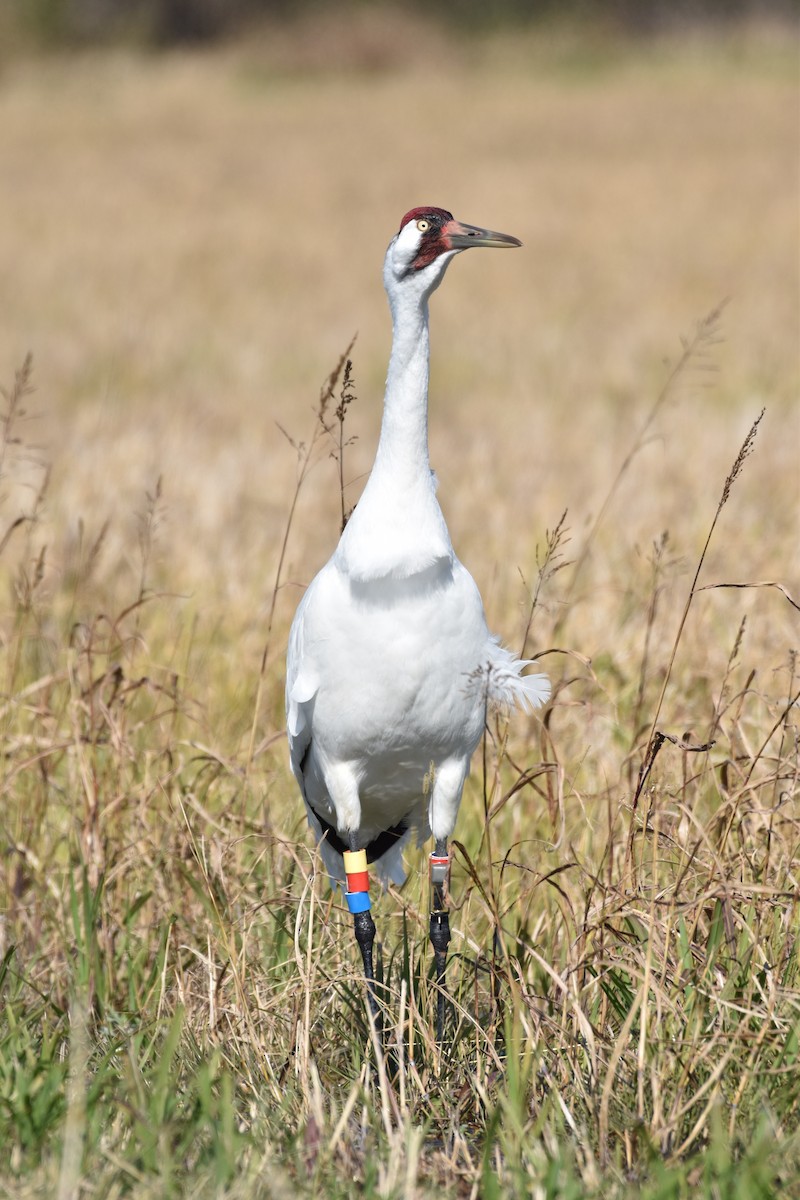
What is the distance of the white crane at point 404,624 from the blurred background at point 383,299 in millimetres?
924

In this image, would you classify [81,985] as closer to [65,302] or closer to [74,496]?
[74,496]

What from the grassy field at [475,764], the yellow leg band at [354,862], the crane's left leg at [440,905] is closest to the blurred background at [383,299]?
the grassy field at [475,764]

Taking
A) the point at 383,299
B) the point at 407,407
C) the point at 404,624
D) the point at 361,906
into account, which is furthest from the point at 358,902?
the point at 383,299

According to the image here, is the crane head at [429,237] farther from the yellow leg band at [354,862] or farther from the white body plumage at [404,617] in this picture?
the yellow leg band at [354,862]

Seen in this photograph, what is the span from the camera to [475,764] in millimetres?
4922

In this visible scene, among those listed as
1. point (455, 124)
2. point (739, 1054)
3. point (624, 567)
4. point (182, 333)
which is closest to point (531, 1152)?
point (739, 1054)

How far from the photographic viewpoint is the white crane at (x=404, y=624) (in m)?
2.98

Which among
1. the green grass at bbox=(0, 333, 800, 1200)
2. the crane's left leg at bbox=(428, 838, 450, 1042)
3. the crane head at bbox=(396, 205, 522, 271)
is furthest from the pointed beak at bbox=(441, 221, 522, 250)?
the crane's left leg at bbox=(428, 838, 450, 1042)

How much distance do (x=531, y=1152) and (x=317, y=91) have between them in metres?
39.1

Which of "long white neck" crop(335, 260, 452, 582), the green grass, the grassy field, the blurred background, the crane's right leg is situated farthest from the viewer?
the blurred background

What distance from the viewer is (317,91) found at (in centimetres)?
3856

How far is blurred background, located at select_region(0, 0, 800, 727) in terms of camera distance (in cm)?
748

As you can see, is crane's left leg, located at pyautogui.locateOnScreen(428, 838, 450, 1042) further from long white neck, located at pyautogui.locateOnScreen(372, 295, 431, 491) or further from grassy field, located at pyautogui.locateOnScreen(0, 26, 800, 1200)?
long white neck, located at pyautogui.locateOnScreen(372, 295, 431, 491)

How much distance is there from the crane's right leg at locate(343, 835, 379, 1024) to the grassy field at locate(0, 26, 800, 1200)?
114mm
